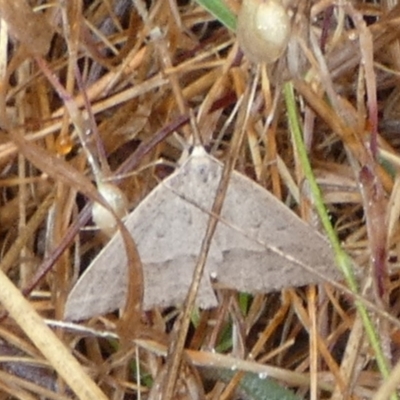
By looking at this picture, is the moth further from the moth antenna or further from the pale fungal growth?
the pale fungal growth

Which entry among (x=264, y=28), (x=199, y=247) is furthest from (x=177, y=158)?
(x=264, y=28)

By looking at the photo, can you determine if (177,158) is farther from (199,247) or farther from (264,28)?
(264,28)

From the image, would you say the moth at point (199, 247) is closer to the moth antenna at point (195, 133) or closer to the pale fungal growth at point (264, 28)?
the moth antenna at point (195, 133)

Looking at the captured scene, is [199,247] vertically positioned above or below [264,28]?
below

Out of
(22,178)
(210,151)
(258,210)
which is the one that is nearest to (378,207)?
(258,210)

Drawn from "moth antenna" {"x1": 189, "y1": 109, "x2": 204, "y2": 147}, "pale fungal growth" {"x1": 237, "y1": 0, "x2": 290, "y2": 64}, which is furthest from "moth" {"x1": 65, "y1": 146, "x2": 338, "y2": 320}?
"pale fungal growth" {"x1": 237, "y1": 0, "x2": 290, "y2": 64}

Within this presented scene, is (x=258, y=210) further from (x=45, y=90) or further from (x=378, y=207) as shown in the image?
(x=45, y=90)
